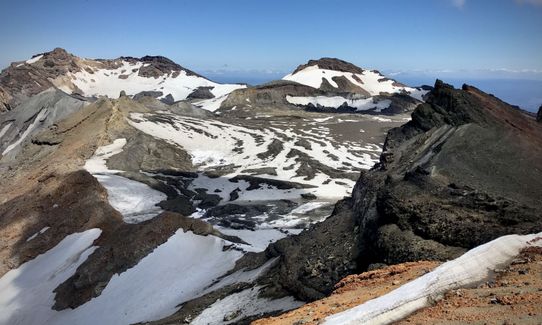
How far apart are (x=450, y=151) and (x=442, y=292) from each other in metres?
13.6

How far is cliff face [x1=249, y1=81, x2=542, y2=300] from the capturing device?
1819 cm

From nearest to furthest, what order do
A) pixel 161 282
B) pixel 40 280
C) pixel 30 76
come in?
pixel 161 282
pixel 40 280
pixel 30 76

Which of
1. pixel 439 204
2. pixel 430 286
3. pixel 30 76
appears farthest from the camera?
pixel 30 76

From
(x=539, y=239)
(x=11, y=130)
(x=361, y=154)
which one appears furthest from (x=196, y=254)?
(x=11, y=130)

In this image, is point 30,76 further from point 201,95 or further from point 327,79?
point 327,79

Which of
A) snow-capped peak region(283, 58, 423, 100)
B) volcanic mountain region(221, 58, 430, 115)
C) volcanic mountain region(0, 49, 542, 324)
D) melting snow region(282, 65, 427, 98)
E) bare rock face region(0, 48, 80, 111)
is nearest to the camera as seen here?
volcanic mountain region(0, 49, 542, 324)

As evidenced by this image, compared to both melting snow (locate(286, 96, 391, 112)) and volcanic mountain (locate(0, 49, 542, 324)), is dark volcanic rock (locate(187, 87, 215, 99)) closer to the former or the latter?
melting snow (locate(286, 96, 391, 112))

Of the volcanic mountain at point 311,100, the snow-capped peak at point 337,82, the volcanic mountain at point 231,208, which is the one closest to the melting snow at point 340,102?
the volcanic mountain at point 311,100

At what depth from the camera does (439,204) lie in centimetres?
1961

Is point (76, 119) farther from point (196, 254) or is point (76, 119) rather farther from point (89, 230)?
point (196, 254)

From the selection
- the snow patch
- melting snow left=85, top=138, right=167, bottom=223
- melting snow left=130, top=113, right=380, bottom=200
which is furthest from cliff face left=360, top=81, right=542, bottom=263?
the snow patch

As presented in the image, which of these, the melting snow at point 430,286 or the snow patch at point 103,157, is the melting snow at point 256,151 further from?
the melting snow at point 430,286

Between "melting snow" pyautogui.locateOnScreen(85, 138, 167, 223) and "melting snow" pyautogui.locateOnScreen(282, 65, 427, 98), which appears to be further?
"melting snow" pyautogui.locateOnScreen(282, 65, 427, 98)

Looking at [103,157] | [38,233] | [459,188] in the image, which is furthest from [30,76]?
[459,188]
